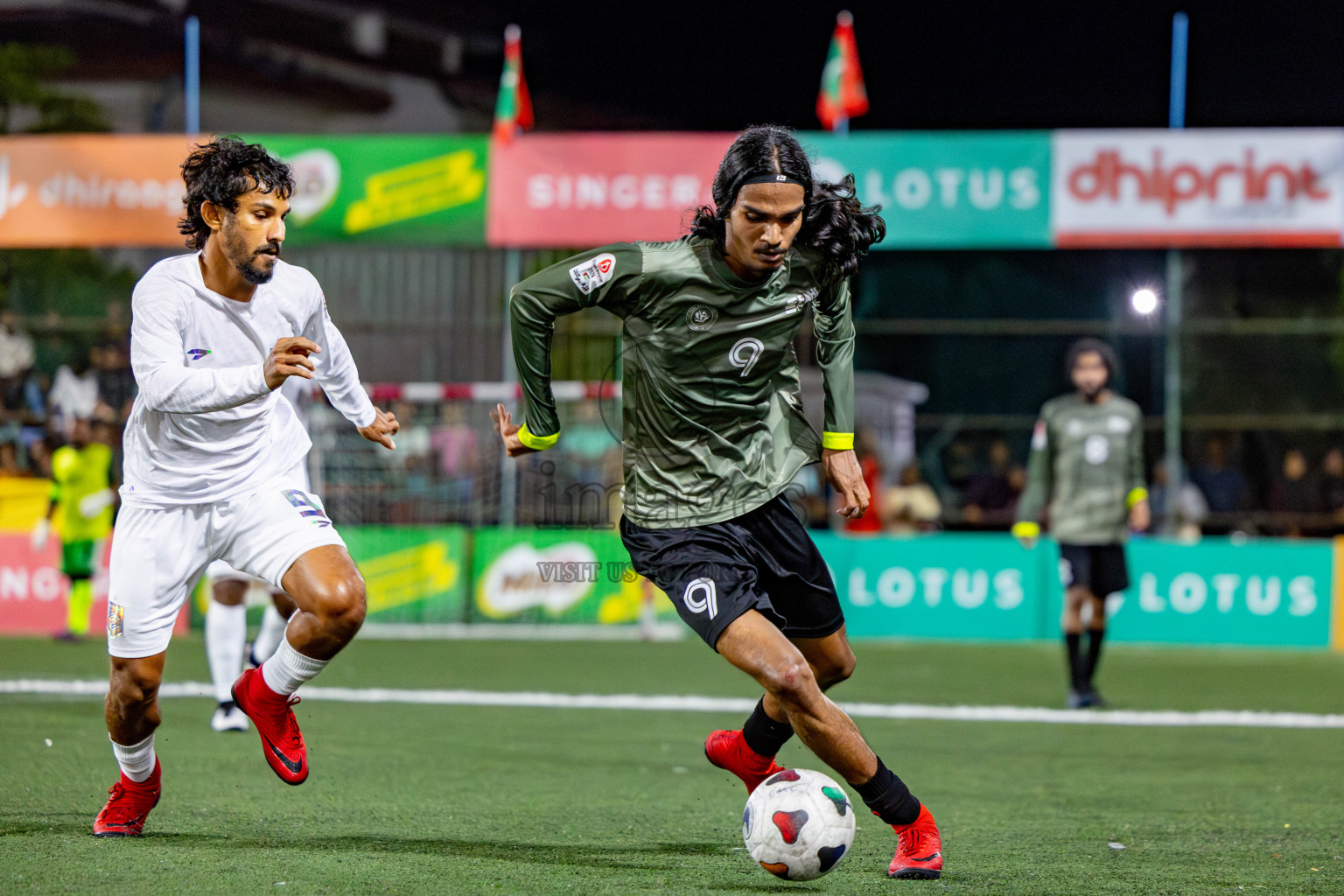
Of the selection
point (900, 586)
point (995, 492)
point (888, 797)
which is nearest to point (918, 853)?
point (888, 797)

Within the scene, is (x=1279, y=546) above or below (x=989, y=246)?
below

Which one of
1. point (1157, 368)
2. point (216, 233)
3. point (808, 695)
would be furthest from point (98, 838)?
point (1157, 368)

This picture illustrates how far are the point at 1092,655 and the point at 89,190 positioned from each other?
9976mm

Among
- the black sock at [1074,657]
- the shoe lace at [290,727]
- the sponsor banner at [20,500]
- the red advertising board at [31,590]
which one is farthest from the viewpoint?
Answer: the sponsor banner at [20,500]

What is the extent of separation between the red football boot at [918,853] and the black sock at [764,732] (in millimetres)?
548

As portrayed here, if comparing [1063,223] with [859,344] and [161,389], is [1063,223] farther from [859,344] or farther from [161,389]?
[161,389]

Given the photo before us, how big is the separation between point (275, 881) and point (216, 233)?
1931mm

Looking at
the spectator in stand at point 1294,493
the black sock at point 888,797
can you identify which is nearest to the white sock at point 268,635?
the black sock at point 888,797

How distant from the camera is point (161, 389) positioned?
4.44m

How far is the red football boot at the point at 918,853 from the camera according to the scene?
4.39 metres

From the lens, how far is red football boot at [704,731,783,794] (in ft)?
16.3

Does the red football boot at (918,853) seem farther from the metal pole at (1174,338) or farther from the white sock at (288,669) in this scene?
the metal pole at (1174,338)

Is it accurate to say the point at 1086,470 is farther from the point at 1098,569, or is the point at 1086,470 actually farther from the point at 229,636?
the point at 229,636

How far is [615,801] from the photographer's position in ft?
19.2
